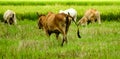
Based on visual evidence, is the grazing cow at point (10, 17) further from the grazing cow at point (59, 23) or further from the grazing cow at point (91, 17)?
the grazing cow at point (59, 23)

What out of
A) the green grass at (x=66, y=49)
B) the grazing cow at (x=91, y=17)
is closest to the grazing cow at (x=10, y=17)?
the grazing cow at (x=91, y=17)

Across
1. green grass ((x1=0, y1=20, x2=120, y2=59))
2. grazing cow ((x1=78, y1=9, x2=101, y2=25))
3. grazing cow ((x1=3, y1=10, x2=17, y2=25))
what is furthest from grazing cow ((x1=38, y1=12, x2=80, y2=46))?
grazing cow ((x1=78, y1=9, x2=101, y2=25))

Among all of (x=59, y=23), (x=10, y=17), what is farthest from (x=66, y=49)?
(x=10, y=17)

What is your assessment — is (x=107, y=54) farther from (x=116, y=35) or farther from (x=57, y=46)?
(x=116, y=35)

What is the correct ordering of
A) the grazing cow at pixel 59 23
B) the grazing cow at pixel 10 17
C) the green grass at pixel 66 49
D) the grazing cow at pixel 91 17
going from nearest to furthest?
the green grass at pixel 66 49 → the grazing cow at pixel 59 23 → the grazing cow at pixel 10 17 → the grazing cow at pixel 91 17

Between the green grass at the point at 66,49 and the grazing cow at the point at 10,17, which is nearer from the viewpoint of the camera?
the green grass at the point at 66,49

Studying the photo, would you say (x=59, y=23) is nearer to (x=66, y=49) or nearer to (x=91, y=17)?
(x=66, y=49)

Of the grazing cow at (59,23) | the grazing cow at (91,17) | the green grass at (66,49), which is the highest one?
the grazing cow at (59,23)

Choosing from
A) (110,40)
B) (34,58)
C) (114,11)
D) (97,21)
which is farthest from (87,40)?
(114,11)

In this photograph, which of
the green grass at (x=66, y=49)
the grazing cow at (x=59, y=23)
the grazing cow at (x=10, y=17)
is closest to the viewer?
the green grass at (x=66, y=49)

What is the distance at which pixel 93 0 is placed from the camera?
1241 inches

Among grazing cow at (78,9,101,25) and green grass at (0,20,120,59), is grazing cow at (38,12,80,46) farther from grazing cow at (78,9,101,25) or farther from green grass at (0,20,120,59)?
grazing cow at (78,9,101,25)

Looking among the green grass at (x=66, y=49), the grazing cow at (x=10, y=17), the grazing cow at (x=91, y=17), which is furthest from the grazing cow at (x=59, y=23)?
the grazing cow at (x=91, y=17)

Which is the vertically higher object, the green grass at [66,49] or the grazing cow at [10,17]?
the green grass at [66,49]
